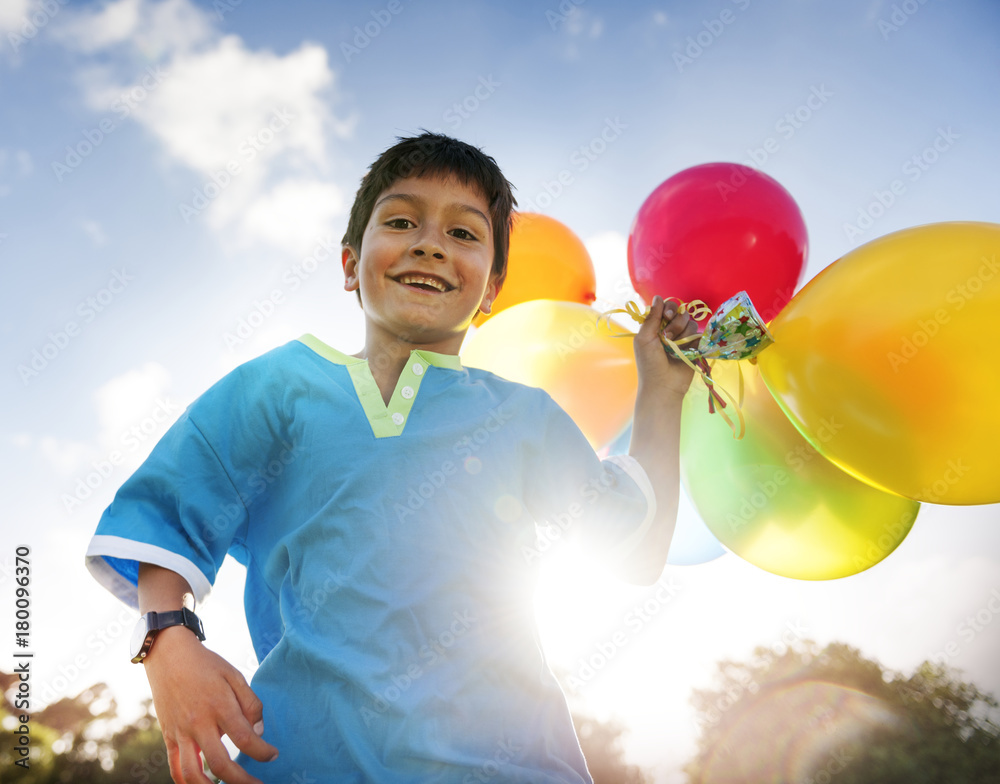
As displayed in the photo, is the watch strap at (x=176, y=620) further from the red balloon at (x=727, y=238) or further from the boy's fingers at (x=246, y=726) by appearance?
the red balloon at (x=727, y=238)

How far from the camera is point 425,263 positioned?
1.30m

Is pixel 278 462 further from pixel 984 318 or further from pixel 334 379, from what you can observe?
pixel 984 318

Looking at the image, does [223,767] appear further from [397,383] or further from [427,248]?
[427,248]

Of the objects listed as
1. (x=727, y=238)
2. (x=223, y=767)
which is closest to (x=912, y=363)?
(x=727, y=238)

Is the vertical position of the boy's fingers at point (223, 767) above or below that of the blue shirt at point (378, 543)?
below

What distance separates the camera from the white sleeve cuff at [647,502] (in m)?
1.29

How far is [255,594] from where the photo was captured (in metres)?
1.16

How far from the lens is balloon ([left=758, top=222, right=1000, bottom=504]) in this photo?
113 centimetres

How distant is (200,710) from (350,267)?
105 cm

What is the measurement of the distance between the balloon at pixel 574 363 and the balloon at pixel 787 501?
250 mm

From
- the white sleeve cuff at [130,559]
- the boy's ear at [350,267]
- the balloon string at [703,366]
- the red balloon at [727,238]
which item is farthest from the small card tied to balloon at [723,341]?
the white sleeve cuff at [130,559]

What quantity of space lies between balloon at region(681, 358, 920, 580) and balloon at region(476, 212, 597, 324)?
2.26ft

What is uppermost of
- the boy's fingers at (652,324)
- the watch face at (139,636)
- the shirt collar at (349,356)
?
the boy's fingers at (652,324)

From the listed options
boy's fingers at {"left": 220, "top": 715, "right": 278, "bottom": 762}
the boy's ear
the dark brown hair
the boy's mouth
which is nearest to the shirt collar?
the boy's mouth
